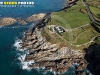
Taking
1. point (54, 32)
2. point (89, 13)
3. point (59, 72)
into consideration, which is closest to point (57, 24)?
point (54, 32)

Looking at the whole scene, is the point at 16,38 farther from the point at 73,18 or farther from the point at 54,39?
the point at 73,18

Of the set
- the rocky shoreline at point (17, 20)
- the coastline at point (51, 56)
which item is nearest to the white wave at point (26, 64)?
the coastline at point (51, 56)

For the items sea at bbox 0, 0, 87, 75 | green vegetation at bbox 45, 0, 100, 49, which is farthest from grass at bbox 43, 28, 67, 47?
sea at bbox 0, 0, 87, 75

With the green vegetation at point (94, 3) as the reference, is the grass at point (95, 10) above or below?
above

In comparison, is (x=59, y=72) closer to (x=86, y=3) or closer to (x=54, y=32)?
(x=54, y=32)

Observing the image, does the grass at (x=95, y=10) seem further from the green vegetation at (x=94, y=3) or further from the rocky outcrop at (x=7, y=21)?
the rocky outcrop at (x=7, y=21)

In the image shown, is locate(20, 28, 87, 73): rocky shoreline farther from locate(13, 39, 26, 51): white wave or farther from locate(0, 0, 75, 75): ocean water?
locate(0, 0, 75, 75): ocean water
